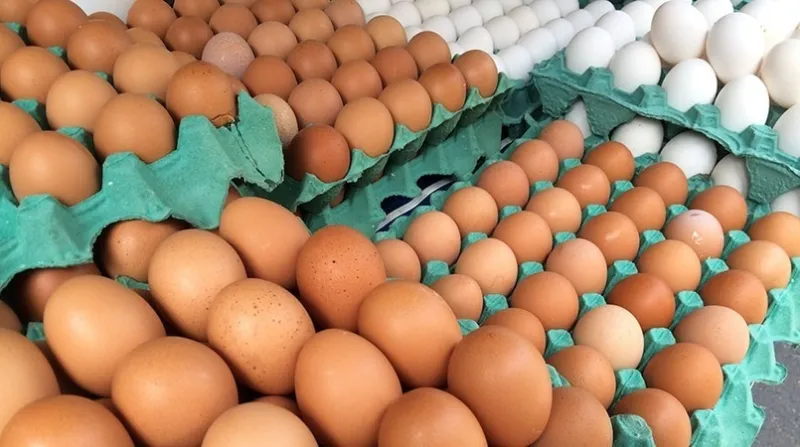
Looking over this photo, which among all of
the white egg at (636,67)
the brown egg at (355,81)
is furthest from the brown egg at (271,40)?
the white egg at (636,67)

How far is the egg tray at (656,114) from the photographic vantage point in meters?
1.41

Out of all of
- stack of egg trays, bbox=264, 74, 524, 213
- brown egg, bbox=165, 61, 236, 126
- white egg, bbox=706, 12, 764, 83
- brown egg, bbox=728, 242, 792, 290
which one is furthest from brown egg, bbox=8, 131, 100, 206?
white egg, bbox=706, 12, 764, 83

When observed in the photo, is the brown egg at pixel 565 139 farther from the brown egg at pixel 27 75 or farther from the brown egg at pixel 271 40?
the brown egg at pixel 27 75

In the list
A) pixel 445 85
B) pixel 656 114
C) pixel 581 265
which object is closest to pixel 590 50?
pixel 656 114

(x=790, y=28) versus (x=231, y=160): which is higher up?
(x=231, y=160)

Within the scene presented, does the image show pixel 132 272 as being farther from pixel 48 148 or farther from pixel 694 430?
pixel 694 430

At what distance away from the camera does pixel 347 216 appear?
1.32m

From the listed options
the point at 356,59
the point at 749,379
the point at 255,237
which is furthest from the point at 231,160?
the point at 749,379

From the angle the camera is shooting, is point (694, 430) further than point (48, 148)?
Yes

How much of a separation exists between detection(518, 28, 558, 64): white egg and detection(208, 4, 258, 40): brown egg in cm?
78

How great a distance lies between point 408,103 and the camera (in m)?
1.31

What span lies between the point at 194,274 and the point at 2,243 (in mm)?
285

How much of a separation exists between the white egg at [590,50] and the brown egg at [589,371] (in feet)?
3.06

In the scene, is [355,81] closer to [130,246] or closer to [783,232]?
[130,246]
